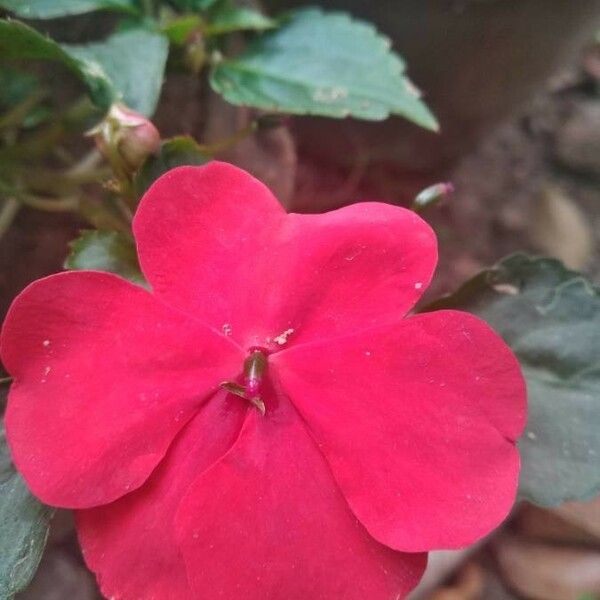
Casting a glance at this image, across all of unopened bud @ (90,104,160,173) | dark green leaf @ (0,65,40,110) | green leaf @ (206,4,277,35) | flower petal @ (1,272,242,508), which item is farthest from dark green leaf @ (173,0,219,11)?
flower petal @ (1,272,242,508)

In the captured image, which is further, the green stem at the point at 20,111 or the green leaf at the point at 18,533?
the green stem at the point at 20,111

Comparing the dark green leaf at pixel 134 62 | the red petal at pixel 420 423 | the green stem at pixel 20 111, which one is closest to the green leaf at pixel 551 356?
the red petal at pixel 420 423

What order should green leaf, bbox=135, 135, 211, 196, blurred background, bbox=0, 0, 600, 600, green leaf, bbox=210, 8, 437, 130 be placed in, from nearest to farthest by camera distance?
1. green leaf, bbox=135, 135, 211, 196
2. green leaf, bbox=210, 8, 437, 130
3. blurred background, bbox=0, 0, 600, 600

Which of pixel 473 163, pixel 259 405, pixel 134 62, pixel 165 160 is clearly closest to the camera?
pixel 259 405

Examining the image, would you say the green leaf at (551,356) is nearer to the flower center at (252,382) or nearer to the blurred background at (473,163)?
the flower center at (252,382)

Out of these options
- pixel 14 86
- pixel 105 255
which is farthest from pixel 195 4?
pixel 105 255

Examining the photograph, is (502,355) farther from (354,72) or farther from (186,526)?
(354,72)

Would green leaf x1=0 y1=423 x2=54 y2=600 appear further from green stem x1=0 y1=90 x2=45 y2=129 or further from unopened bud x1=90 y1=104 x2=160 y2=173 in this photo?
green stem x1=0 y1=90 x2=45 y2=129

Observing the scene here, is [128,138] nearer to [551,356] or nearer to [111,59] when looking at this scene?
[111,59]
